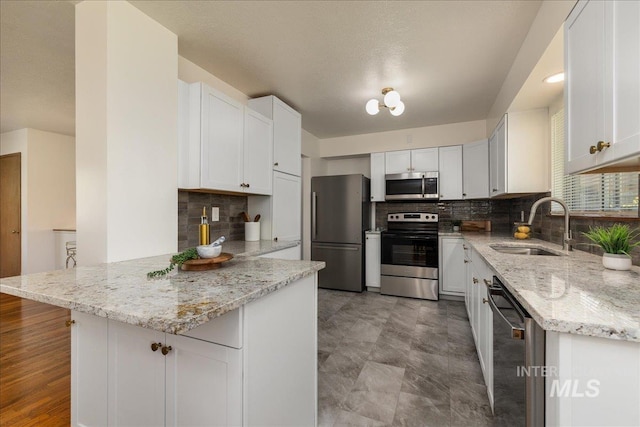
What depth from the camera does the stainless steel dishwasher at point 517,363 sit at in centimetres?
93

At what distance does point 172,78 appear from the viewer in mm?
2043

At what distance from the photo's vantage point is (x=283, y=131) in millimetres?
3246


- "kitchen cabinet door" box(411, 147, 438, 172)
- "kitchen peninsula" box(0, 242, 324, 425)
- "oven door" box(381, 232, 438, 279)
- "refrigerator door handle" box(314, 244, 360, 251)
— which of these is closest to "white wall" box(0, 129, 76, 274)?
"refrigerator door handle" box(314, 244, 360, 251)

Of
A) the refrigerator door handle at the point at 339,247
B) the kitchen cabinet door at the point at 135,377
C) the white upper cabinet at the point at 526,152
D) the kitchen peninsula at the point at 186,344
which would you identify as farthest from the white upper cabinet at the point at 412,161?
the kitchen cabinet door at the point at 135,377

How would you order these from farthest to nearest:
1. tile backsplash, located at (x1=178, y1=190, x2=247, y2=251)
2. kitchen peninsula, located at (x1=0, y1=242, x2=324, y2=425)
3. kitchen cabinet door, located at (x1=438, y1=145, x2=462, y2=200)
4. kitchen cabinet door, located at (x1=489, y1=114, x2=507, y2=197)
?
kitchen cabinet door, located at (x1=438, y1=145, x2=462, y2=200), kitchen cabinet door, located at (x1=489, y1=114, x2=507, y2=197), tile backsplash, located at (x1=178, y1=190, x2=247, y2=251), kitchen peninsula, located at (x1=0, y1=242, x2=324, y2=425)

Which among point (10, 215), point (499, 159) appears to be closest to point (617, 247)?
point (499, 159)

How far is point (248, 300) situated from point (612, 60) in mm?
1558

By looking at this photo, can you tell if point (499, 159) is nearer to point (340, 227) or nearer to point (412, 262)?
point (412, 262)

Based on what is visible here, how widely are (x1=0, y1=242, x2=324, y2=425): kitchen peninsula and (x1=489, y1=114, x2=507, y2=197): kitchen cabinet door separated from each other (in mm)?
2306

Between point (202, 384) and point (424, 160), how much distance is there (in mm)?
3978

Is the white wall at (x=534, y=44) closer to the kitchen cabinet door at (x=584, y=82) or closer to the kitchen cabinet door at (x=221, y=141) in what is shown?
the kitchen cabinet door at (x=584, y=82)

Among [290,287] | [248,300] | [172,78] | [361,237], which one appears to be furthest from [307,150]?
[248,300]

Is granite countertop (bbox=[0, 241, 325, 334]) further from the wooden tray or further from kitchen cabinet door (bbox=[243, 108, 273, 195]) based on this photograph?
kitchen cabinet door (bbox=[243, 108, 273, 195])

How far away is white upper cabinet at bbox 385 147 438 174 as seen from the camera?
412cm
